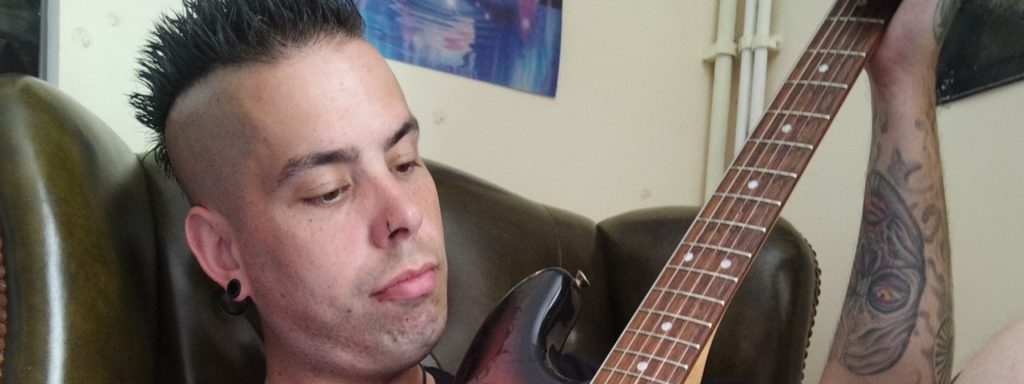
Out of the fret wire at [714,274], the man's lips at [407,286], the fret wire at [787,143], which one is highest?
the fret wire at [787,143]

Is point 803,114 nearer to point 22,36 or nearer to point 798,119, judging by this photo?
point 798,119

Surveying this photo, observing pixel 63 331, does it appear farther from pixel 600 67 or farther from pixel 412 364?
pixel 600 67

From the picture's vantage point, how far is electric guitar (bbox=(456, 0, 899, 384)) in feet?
2.29

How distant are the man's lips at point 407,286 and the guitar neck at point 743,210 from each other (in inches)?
8.5

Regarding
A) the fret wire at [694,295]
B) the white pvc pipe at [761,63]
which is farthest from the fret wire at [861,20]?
the white pvc pipe at [761,63]

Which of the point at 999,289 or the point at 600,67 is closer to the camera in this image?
the point at 999,289

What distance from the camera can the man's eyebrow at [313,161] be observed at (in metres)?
0.79

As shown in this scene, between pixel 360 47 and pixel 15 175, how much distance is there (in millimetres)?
361

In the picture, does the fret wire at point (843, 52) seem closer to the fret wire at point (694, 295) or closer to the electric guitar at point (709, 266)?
the electric guitar at point (709, 266)

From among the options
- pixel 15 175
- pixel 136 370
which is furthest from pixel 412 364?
pixel 15 175

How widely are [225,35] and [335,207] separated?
0.22 m

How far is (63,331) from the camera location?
745 mm

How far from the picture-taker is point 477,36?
1421 millimetres

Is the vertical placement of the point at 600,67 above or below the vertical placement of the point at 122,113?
above
